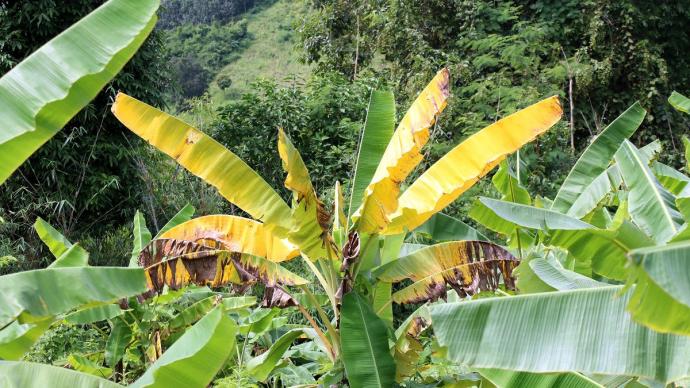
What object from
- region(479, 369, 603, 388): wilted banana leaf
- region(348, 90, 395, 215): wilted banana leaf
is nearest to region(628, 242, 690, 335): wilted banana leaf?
region(479, 369, 603, 388): wilted banana leaf

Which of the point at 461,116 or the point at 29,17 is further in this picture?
the point at 461,116

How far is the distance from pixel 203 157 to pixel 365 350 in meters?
0.98

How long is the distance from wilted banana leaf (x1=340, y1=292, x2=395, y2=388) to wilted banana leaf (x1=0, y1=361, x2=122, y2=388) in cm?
100

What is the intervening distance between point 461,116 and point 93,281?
7.73 m

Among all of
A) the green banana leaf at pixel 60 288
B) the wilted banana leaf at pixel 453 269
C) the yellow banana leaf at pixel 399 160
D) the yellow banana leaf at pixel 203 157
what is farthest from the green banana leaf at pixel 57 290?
the wilted banana leaf at pixel 453 269

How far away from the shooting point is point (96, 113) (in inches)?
342

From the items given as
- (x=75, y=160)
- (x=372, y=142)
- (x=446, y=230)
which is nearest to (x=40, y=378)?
(x=372, y=142)

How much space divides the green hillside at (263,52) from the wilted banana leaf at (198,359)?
23.8 m

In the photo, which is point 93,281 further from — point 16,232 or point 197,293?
point 16,232

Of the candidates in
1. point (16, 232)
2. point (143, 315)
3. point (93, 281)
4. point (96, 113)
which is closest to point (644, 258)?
point (93, 281)

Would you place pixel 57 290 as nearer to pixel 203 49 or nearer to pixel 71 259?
pixel 71 259

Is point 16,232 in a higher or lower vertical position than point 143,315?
lower

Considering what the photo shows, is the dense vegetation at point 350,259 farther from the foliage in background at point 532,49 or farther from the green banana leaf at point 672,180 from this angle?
the foliage in background at point 532,49

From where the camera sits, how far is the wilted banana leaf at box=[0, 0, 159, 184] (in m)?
1.75
